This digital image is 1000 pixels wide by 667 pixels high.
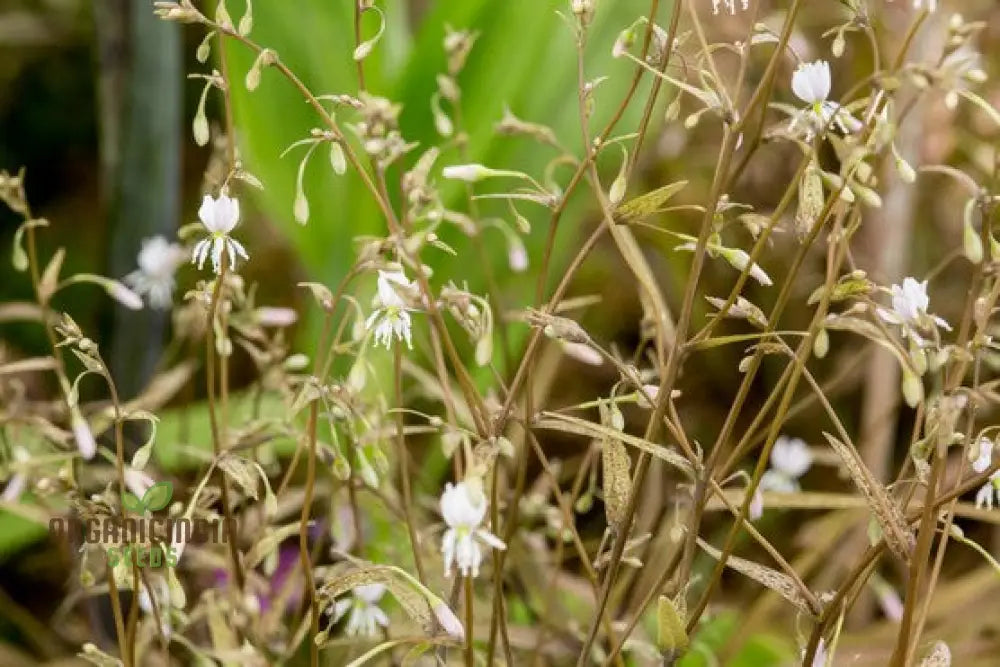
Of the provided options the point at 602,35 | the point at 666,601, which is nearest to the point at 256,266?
the point at 602,35

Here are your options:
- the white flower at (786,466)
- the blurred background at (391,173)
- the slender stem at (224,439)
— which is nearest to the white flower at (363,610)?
the slender stem at (224,439)

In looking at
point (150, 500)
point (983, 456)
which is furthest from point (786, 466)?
point (150, 500)

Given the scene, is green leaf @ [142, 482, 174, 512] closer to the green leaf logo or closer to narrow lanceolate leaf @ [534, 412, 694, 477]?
the green leaf logo

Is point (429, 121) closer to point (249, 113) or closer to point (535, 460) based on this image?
point (249, 113)

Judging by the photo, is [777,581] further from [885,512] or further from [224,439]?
[224,439]

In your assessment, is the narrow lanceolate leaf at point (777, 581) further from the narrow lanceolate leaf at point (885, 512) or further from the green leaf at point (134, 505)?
the green leaf at point (134, 505)

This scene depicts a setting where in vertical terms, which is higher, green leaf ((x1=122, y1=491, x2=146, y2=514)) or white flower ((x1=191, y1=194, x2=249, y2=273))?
white flower ((x1=191, y1=194, x2=249, y2=273))

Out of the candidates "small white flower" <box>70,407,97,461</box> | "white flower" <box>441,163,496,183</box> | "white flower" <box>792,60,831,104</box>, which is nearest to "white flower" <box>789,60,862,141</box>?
"white flower" <box>792,60,831,104</box>
